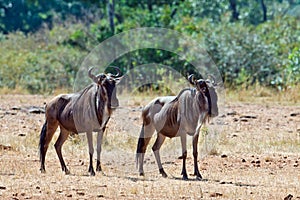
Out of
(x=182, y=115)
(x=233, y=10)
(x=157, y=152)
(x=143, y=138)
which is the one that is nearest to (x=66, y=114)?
(x=143, y=138)

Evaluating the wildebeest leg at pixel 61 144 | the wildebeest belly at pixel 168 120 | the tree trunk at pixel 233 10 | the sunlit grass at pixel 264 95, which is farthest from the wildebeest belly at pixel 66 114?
the tree trunk at pixel 233 10

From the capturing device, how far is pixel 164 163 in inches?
476

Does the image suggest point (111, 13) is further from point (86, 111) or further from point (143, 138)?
point (86, 111)

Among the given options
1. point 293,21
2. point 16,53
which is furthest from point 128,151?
point 293,21

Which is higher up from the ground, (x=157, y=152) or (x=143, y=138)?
(x=143, y=138)

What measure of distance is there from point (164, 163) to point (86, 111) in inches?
69.2

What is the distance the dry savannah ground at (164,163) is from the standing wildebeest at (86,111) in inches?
15.8

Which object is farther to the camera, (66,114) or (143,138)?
(143,138)

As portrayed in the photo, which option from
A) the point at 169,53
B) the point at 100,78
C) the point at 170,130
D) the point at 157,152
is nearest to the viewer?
the point at 100,78

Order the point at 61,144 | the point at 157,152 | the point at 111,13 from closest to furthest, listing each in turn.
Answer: the point at 157,152 < the point at 61,144 < the point at 111,13

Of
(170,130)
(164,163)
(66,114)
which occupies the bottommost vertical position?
(164,163)

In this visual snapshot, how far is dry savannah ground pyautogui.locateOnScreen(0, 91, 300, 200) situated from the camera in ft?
29.6

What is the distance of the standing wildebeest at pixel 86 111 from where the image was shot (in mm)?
10688

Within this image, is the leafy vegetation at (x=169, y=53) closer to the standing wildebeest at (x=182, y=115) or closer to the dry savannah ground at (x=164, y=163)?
the dry savannah ground at (x=164, y=163)
